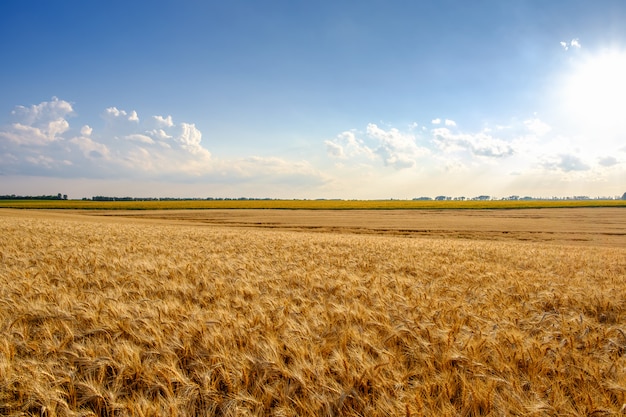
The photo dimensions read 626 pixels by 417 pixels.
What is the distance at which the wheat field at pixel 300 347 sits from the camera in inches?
81.7

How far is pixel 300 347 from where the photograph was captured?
8.77 feet

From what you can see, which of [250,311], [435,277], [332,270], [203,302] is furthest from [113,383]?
[435,277]

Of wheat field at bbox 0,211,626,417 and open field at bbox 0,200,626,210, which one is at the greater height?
open field at bbox 0,200,626,210

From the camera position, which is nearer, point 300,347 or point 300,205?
point 300,347

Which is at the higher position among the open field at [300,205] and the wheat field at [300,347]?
the open field at [300,205]

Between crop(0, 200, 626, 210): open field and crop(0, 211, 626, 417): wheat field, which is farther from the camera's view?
crop(0, 200, 626, 210): open field

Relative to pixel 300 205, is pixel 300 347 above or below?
below

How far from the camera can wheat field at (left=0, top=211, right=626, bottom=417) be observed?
2.07 m

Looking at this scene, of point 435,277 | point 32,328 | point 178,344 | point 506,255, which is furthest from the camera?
point 506,255

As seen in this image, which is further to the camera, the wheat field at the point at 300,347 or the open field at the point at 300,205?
the open field at the point at 300,205

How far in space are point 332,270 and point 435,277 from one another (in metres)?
2.09

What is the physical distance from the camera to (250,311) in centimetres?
370

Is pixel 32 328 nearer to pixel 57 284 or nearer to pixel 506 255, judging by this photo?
pixel 57 284

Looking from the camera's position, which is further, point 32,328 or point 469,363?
point 32,328
